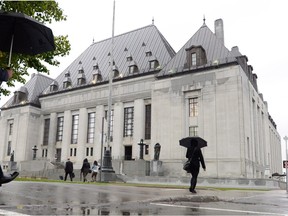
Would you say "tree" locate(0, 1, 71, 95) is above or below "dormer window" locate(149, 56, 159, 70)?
below

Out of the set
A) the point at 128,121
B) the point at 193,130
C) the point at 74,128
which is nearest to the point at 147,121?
the point at 128,121

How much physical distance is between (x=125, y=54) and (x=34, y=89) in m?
22.0

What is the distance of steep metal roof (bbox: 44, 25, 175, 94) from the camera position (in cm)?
5297

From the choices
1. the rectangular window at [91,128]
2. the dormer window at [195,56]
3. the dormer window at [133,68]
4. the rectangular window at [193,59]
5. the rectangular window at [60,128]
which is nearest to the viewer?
the dormer window at [195,56]

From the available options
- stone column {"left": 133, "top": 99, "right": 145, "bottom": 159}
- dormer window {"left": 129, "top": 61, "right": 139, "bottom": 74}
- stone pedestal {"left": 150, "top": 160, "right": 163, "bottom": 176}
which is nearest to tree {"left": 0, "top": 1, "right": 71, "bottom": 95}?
stone pedestal {"left": 150, "top": 160, "right": 163, "bottom": 176}

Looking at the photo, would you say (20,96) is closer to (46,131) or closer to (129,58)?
(46,131)

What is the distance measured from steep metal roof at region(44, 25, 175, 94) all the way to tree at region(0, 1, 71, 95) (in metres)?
35.7

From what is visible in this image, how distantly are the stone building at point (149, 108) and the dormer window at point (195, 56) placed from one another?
14cm

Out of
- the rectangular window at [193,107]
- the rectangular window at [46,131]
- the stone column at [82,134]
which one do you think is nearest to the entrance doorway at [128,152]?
the stone column at [82,134]

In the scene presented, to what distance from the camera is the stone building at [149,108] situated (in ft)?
132

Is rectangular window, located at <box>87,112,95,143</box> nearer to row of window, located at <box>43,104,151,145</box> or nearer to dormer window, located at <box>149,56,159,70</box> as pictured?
row of window, located at <box>43,104,151,145</box>

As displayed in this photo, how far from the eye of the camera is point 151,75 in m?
49.1

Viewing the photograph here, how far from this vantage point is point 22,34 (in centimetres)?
596

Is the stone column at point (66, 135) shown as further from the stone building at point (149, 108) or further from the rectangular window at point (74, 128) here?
the rectangular window at point (74, 128)
